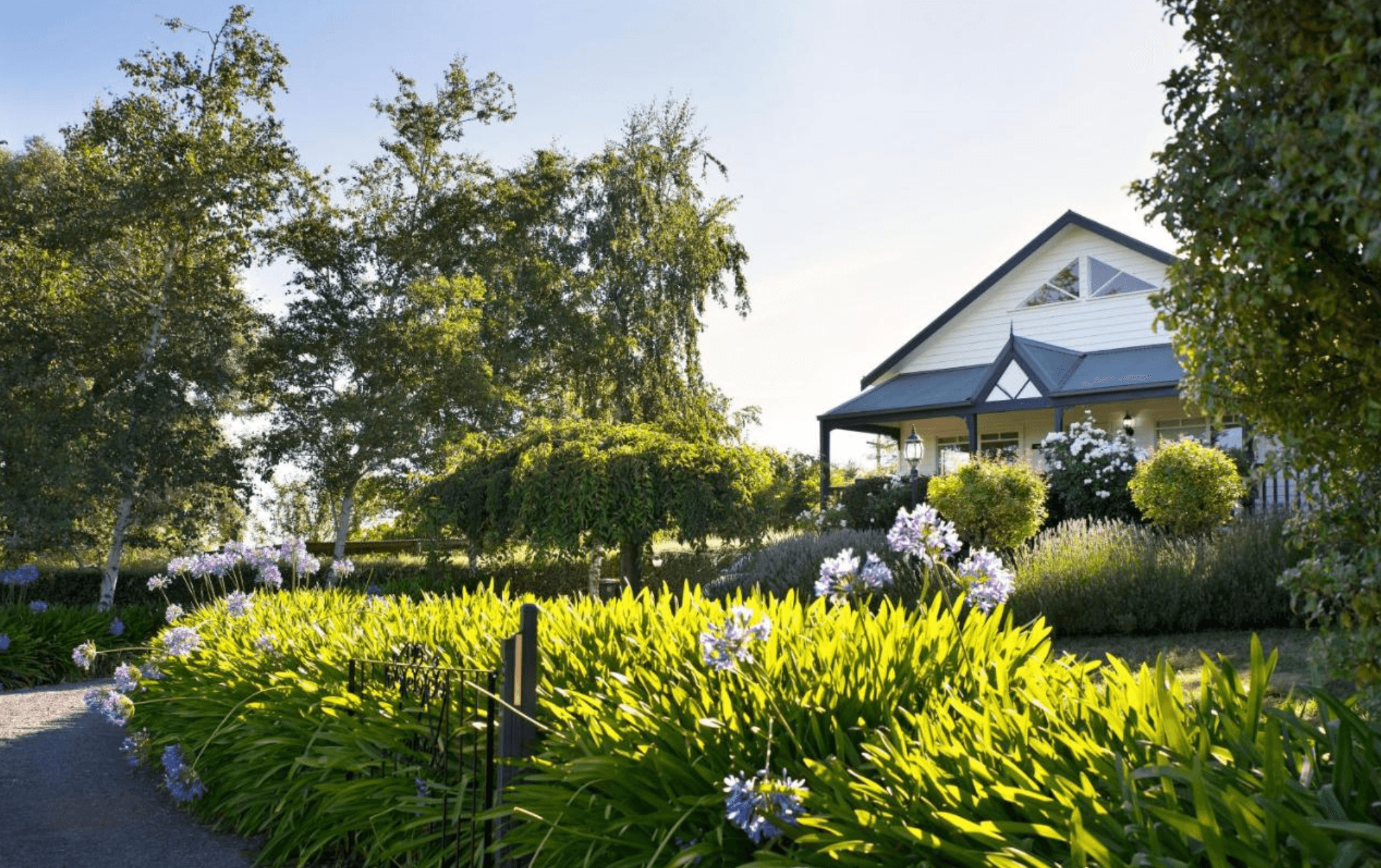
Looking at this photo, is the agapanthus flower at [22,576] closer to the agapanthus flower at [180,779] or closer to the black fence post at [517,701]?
the agapanthus flower at [180,779]

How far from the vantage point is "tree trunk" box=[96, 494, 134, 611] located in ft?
48.5

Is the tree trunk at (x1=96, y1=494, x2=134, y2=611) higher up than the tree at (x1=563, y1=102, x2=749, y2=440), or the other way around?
the tree at (x1=563, y1=102, x2=749, y2=440)

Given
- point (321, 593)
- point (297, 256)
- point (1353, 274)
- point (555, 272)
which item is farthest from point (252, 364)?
point (1353, 274)

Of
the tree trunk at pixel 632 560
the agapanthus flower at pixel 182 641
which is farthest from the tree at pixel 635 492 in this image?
the agapanthus flower at pixel 182 641

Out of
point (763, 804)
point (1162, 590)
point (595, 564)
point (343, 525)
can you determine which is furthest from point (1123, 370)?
point (763, 804)

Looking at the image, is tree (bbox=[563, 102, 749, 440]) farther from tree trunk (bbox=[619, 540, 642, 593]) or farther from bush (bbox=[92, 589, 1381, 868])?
bush (bbox=[92, 589, 1381, 868])

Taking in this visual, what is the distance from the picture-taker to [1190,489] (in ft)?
38.5

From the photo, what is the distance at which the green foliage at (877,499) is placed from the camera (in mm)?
17359

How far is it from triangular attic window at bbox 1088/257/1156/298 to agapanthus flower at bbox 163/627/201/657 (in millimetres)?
17591

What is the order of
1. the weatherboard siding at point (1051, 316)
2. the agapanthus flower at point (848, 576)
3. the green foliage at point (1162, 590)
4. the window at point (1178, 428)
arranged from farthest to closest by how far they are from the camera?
the weatherboard siding at point (1051, 316) → the window at point (1178, 428) → the green foliage at point (1162, 590) → the agapanthus flower at point (848, 576)

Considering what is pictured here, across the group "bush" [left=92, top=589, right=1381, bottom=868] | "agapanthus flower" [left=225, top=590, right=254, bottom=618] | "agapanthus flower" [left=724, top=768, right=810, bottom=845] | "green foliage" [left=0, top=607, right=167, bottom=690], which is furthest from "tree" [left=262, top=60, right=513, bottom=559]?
"agapanthus flower" [left=724, top=768, right=810, bottom=845]

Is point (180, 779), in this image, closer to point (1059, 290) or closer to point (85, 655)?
point (85, 655)

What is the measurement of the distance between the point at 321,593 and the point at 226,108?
10837 millimetres

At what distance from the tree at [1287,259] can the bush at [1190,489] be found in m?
9.16
